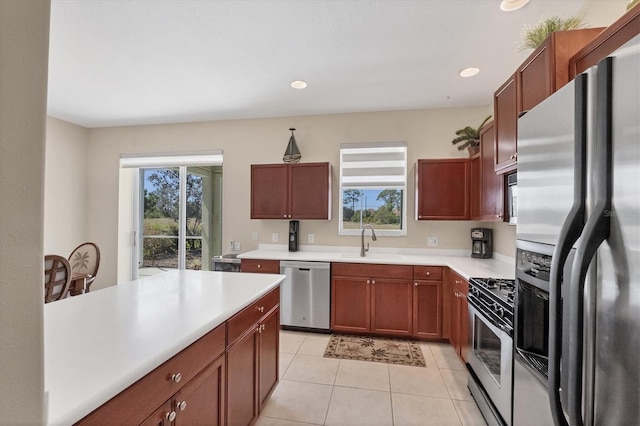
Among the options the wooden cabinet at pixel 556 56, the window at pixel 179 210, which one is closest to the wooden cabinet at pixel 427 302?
the wooden cabinet at pixel 556 56

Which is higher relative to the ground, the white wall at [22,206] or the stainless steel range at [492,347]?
the white wall at [22,206]

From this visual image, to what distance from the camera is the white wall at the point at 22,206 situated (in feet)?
1.34

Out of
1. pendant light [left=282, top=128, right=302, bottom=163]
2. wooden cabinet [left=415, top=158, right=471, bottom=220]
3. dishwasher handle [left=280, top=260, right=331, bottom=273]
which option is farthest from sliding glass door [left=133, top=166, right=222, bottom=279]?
wooden cabinet [left=415, top=158, right=471, bottom=220]

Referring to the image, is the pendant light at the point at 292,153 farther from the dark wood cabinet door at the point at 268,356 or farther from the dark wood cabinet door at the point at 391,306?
the dark wood cabinet door at the point at 268,356

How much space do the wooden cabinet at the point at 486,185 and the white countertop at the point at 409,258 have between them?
48 cm

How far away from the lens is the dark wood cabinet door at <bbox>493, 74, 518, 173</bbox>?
203 cm

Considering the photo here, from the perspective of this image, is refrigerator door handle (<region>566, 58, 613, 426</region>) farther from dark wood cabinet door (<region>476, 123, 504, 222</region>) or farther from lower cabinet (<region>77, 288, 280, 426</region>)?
dark wood cabinet door (<region>476, 123, 504, 222</region>)

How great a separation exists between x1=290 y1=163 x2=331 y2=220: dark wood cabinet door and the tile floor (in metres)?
1.60

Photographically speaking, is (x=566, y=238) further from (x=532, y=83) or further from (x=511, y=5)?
(x=511, y=5)

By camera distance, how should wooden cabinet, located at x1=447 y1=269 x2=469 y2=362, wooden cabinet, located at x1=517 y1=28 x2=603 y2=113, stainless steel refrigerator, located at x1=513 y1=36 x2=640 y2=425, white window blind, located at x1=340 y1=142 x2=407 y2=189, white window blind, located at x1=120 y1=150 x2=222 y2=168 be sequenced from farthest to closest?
white window blind, located at x1=120 y1=150 x2=222 y2=168 → white window blind, located at x1=340 y1=142 x2=407 y2=189 → wooden cabinet, located at x1=447 y1=269 x2=469 y2=362 → wooden cabinet, located at x1=517 y1=28 x2=603 y2=113 → stainless steel refrigerator, located at x1=513 y1=36 x2=640 y2=425

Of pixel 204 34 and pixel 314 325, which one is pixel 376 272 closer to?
pixel 314 325

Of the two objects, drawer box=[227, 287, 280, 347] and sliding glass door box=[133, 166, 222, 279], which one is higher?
sliding glass door box=[133, 166, 222, 279]

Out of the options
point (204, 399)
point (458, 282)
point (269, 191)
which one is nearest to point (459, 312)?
point (458, 282)

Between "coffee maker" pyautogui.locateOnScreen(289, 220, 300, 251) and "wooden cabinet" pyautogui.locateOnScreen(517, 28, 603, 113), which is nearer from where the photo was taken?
"wooden cabinet" pyautogui.locateOnScreen(517, 28, 603, 113)
